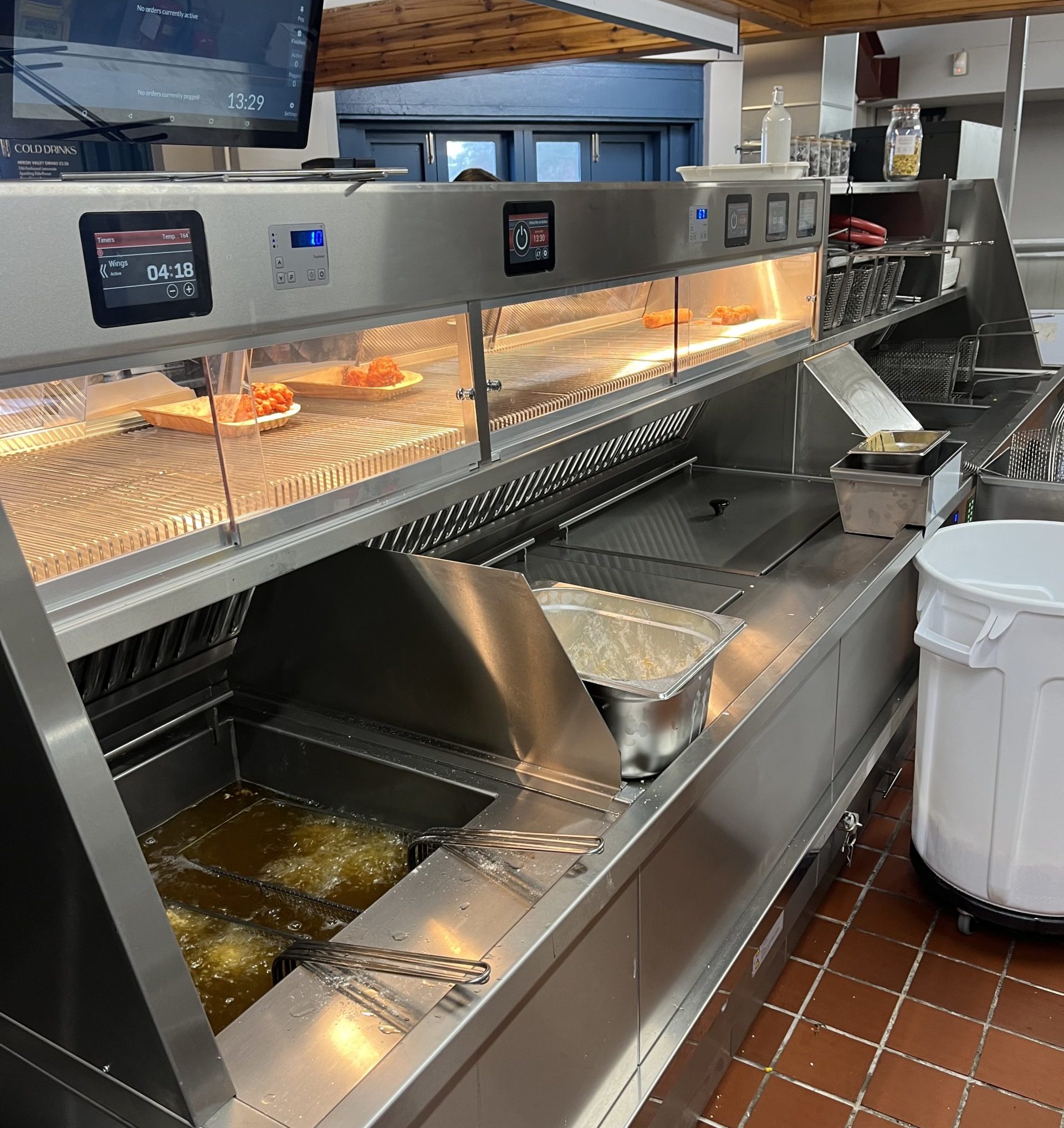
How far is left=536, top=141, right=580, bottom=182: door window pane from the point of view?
6488 mm

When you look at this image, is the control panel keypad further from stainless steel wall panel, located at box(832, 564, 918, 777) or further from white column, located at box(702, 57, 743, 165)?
white column, located at box(702, 57, 743, 165)

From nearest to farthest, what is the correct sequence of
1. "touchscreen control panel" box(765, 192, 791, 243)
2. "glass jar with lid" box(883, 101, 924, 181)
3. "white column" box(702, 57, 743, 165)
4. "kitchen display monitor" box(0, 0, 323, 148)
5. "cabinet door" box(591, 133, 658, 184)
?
"kitchen display monitor" box(0, 0, 323, 148) → "touchscreen control panel" box(765, 192, 791, 243) → "white column" box(702, 57, 743, 165) → "glass jar with lid" box(883, 101, 924, 181) → "cabinet door" box(591, 133, 658, 184)

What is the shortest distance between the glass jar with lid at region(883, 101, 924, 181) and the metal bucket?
2389mm

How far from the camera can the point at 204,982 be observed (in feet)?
4.16

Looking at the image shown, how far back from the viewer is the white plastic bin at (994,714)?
1.96 m

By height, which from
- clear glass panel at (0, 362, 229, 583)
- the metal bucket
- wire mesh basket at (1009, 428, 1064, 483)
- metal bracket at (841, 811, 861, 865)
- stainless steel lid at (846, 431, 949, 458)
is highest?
clear glass panel at (0, 362, 229, 583)

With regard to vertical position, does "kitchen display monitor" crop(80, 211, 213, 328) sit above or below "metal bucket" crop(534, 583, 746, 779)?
above

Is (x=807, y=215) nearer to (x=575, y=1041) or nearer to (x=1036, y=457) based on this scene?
(x=1036, y=457)

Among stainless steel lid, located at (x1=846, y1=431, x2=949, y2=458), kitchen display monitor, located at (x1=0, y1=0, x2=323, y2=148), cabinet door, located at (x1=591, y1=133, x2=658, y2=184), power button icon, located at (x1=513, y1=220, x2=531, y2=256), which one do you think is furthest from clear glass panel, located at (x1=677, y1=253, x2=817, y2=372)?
cabinet door, located at (x1=591, y1=133, x2=658, y2=184)

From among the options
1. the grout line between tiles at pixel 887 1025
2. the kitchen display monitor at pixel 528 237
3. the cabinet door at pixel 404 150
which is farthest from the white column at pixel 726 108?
the cabinet door at pixel 404 150

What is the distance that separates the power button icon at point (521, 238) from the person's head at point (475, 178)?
0.22ft

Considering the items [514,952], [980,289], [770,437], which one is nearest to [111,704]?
[514,952]

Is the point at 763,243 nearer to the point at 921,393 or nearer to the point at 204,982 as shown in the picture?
the point at 204,982

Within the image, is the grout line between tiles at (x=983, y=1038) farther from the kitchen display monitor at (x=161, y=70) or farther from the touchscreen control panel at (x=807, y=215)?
the kitchen display monitor at (x=161, y=70)
